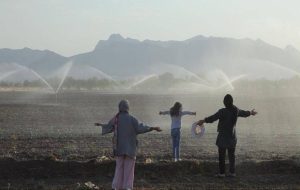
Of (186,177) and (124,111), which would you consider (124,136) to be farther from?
(186,177)

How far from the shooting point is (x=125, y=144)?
38.9 ft

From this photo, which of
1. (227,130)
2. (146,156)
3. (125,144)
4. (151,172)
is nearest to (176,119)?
(151,172)

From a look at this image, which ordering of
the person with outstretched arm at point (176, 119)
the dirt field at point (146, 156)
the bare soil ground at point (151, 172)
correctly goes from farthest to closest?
the person with outstretched arm at point (176, 119) → the dirt field at point (146, 156) → the bare soil ground at point (151, 172)

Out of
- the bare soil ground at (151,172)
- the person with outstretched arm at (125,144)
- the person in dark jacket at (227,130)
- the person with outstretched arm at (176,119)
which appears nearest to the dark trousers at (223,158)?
the person in dark jacket at (227,130)

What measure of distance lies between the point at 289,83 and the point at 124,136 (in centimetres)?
9418

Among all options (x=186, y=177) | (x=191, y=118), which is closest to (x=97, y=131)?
(x=191, y=118)

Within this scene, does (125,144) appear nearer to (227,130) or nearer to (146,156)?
(227,130)

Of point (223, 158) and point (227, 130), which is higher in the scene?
point (227, 130)

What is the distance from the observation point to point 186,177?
46.3ft

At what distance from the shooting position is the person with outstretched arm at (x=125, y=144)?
11867 mm

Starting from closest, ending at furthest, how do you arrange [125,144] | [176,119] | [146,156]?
1. [125,144]
2. [176,119]
3. [146,156]

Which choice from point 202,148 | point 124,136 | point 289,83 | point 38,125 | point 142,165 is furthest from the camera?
point 289,83

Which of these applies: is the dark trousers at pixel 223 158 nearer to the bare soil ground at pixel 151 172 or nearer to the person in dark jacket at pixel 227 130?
the person in dark jacket at pixel 227 130

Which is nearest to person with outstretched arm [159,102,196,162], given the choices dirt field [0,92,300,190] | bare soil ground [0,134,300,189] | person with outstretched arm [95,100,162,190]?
dirt field [0,92,300,190]
